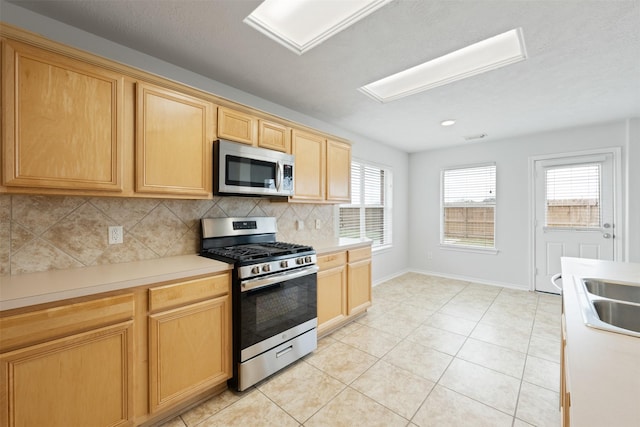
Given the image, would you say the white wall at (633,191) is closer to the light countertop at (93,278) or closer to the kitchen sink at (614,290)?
the kitchen sink at (614,290)

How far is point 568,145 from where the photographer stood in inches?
155

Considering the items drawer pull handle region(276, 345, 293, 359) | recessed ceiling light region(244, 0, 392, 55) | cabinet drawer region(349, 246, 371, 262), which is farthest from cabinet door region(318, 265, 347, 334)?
recessed ceiling light region(244, 0, 392, 55)

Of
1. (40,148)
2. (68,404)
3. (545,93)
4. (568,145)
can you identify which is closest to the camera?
(68,404)

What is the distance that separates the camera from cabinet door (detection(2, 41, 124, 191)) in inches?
53.3

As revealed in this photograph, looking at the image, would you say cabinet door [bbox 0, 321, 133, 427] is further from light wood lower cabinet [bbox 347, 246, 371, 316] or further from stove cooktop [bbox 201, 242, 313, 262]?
light wood lower cabinet [bbox 347, 246, 371, 316]

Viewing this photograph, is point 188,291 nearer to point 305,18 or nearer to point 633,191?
point 305,18

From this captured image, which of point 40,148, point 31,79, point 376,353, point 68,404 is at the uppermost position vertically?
point 31,79

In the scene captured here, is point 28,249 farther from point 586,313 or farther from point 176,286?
point 586,313

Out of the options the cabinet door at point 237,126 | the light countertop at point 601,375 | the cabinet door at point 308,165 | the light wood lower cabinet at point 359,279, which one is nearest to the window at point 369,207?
the light wood lower cabinet at point 359,279

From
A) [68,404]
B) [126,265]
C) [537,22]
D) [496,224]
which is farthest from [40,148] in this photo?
[496,224]

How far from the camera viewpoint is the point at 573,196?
3930 millimetres

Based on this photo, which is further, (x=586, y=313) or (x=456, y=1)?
(x=456, y=1)

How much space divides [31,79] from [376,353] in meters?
3.01

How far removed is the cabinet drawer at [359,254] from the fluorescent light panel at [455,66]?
1.67m
